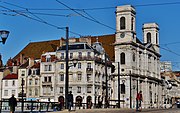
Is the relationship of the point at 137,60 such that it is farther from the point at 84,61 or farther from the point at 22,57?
the point at 22,57

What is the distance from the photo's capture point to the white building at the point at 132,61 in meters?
87.3

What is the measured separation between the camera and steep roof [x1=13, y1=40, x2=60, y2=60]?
97688 mm

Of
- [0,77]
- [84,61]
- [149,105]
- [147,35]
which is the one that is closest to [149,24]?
[147,35]

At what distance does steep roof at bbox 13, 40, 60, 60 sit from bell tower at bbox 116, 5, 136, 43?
17.8 metres

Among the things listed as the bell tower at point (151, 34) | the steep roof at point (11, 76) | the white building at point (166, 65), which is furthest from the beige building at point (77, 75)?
the white building at point (166, 65)

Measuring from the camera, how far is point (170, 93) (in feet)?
436

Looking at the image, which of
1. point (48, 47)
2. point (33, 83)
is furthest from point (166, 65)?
point (33, 83)

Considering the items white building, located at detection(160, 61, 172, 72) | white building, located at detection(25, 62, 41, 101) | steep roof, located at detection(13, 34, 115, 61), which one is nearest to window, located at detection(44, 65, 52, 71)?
white building, located at detection(25, 62, 41, 101)

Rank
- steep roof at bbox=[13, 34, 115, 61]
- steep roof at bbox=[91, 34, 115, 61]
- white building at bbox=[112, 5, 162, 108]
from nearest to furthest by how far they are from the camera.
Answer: white building at bbox=[112, 5, 162, 108], steep roof at bbox=[91, 34, 115, 61], steep roof at bbox=[13, 34, 115, 61]

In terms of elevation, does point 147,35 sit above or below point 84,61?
above

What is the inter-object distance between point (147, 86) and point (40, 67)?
29.2 m

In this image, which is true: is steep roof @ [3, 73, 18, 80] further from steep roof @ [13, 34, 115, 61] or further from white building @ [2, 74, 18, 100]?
steep roof @ [13, 34, 115, 61]

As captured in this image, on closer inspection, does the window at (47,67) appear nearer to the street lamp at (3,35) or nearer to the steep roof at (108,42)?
the steep roof at (108,42)

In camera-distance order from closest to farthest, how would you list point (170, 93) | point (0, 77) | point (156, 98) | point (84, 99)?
point (84, 99) → point (0, 77) → point (156, 98) → point (170, 93)
